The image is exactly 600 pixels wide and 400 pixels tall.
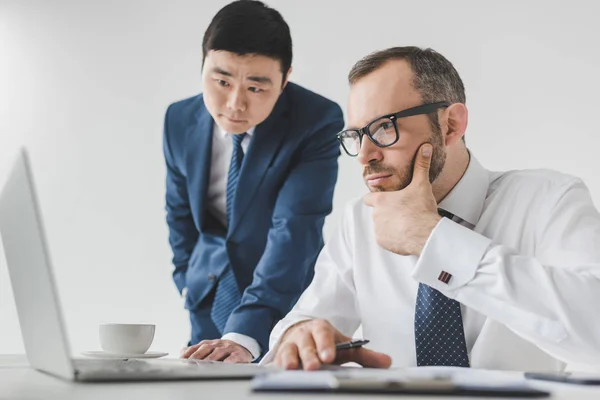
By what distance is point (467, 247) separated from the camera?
1.33m

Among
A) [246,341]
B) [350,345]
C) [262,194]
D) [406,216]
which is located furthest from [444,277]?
[262,194]

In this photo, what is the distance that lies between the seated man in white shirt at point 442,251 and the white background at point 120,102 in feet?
8.16

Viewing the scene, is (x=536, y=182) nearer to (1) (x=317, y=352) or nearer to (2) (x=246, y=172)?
(1) (x=317, y=352)

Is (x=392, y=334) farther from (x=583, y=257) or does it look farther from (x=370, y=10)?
(x=370, y=10)

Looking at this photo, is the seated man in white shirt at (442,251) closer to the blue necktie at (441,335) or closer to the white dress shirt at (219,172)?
the blue necktie at (441,335)

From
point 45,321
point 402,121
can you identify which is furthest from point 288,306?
point 45,321

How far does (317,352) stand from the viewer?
40.0 inches

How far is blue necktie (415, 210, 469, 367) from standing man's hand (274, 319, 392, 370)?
34 centimetres

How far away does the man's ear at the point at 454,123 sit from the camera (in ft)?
5.58

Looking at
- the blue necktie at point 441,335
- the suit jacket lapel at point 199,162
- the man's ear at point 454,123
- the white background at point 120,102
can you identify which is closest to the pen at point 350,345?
the blue necktie at point 441,335

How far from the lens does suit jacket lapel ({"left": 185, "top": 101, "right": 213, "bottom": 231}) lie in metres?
2.42

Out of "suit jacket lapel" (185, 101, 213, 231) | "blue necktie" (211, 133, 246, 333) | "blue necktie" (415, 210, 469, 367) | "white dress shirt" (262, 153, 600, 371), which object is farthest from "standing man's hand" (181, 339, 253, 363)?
"suit jacket lapel" (185, 101, 213, 231)

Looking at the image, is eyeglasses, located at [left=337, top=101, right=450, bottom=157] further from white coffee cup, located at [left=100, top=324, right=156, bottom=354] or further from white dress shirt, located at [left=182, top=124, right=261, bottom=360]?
white dress shirt, located at [left=182, top=124, right=261, bottom=360]

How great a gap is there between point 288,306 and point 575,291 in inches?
40.5
